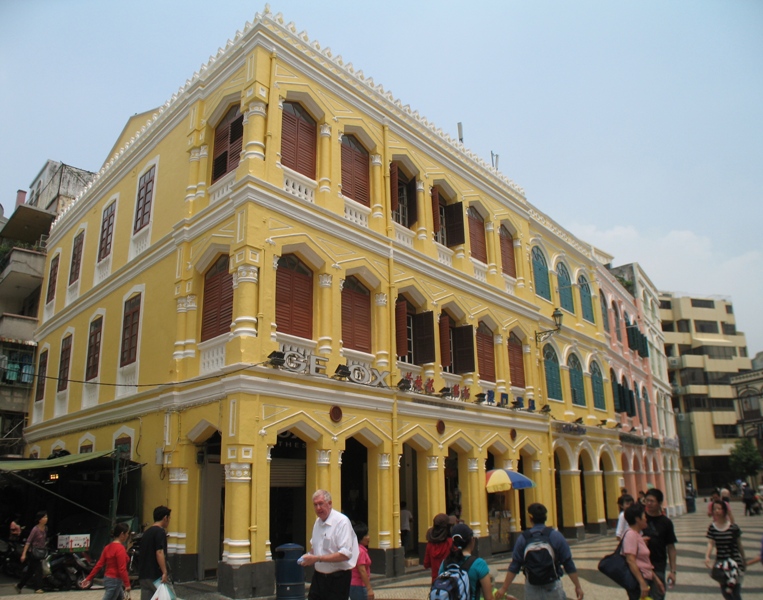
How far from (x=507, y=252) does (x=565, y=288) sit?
186 inches

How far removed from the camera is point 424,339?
16219 mm

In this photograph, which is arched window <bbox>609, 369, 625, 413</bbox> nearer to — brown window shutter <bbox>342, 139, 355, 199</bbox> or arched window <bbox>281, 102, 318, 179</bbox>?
brown window shutter <bbox>342, 139, 355, 199</bbox>

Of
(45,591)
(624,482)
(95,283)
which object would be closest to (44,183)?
(95,283)

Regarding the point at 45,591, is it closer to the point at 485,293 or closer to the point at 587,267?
the point at 485,293

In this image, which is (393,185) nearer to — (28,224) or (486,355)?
(486,355)

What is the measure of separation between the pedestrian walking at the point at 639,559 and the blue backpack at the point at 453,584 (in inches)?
87.5

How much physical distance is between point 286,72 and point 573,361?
15.7 m

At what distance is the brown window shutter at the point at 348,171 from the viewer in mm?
15328

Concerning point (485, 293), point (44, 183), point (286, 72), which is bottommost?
point (485, 293)

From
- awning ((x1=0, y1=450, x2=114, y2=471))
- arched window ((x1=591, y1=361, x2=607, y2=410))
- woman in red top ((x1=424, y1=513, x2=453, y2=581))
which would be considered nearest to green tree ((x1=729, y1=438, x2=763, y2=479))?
arched window ((x1=591, y1=361, x2=607, y2=410))

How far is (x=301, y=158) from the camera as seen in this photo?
565 inches

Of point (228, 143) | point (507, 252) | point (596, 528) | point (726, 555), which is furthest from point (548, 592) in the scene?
point (596, 528)

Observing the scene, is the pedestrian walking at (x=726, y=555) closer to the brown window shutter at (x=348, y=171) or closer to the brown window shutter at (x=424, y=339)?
the brown window shutter at (x=424, y=339)

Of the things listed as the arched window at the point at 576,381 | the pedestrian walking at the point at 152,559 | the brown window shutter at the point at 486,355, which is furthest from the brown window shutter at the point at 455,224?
the pedestrian walking at the point at 152,559
